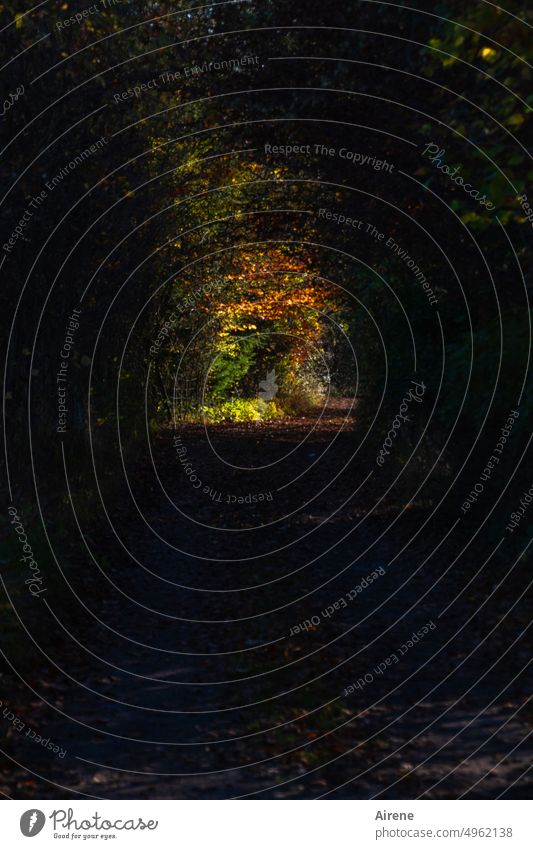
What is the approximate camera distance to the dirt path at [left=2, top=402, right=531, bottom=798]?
771 cm

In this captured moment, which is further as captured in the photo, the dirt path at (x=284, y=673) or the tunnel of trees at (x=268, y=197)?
the tunnel of trees at (x=268, y=197)

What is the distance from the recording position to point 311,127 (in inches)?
609

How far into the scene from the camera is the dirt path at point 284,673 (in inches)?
303

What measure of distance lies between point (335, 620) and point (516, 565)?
2.09 meters

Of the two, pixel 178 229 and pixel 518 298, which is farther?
pixel 178 229

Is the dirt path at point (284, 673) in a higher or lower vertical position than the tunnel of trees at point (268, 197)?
lower

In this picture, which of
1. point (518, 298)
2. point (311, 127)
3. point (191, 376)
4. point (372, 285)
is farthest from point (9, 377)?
point (191, 376)

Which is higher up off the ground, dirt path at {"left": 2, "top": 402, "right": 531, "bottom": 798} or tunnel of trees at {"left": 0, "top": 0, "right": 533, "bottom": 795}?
tunnel of trees at {"left": 0, "top": 0, "right": 533, "bottom": 795}

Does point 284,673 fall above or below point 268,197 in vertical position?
below

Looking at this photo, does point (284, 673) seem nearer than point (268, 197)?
Yes

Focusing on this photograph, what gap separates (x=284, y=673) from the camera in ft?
33.3

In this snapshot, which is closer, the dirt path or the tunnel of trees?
the dirt path

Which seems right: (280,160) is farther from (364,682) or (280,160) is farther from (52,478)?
(364,682)

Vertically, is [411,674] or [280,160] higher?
[280,160]
